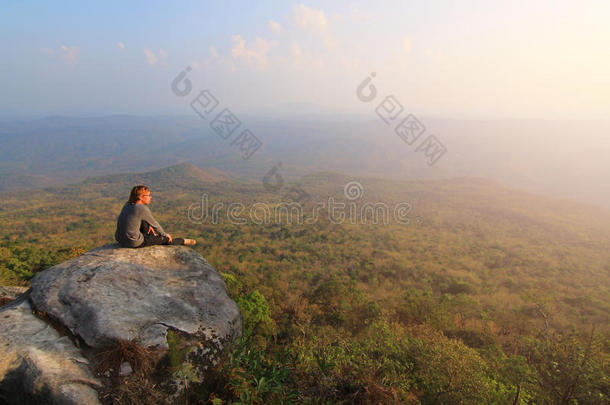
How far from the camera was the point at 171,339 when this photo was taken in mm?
3980

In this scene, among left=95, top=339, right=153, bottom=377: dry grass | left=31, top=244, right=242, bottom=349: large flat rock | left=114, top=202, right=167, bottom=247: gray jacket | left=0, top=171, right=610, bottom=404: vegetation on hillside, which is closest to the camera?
left=95, top=339, right=153, bottom=377: dry grass

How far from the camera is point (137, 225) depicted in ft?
18.4

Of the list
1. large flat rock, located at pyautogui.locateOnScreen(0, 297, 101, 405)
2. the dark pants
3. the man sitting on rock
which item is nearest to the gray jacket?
the man sitting on rock

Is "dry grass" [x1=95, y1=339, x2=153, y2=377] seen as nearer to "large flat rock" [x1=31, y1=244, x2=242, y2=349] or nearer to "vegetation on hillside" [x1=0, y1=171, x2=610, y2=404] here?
"large flat rock" [x1=31, y1=244, x2=242, y2=349]

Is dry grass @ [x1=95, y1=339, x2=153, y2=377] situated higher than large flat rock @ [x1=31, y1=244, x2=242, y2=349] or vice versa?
large flat rock @ [x1=31, y1=244, x2=242, y2=349]

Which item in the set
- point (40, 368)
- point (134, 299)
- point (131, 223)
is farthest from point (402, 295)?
point (40, 368)

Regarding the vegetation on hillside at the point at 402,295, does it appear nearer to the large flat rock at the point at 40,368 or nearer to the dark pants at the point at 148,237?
the large flat rock at the point at 40,368

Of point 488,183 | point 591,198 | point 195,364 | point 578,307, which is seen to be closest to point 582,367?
point 195,364

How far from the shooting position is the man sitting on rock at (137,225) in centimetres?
552

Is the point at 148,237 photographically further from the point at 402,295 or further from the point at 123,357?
the point at 402,295

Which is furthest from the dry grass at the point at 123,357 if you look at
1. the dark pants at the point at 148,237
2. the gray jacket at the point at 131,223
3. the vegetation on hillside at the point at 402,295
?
the dark pants at the point at 148,237

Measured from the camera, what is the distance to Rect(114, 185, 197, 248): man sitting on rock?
5520mm

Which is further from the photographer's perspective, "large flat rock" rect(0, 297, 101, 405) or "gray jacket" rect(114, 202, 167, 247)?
"gray jacket" rect(114, 202, 167, 247)

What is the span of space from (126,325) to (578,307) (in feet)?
92.2
